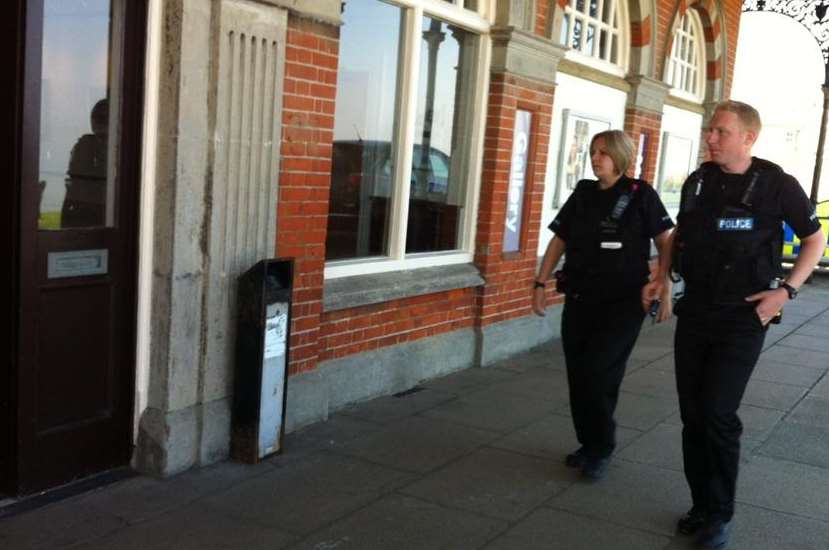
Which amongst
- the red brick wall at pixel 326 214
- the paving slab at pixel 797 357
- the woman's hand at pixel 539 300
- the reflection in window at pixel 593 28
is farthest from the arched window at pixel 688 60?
the woman's hand at pixel 539 300

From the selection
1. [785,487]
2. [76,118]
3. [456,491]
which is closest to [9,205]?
[76,118]

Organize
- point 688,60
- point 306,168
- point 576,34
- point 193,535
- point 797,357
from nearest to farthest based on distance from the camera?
point 193,535 < point 306,168 < point 576,34 < point 797,357 < point 688,60

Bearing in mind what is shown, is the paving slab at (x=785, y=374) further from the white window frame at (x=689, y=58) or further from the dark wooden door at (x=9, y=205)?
the dark wooden door at (x=9, y=205)

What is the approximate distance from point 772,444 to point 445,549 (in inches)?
113

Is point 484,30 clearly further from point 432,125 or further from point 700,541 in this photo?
point 700,541

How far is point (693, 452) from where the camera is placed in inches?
168

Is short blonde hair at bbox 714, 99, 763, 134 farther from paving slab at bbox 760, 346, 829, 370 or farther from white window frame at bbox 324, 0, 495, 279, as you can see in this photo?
paving slab at bbox 760, 346, 829, 370

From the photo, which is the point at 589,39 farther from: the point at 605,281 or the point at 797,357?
the point at 605,281

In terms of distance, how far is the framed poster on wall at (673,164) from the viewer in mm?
11523

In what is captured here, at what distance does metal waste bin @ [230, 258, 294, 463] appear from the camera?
4.76 metres

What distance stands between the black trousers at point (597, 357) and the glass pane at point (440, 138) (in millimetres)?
2233

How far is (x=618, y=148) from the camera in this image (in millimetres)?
4785

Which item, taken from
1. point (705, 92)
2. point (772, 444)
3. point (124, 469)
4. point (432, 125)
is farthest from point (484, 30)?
point (705, 92)

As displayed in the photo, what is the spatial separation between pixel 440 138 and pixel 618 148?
2.62 metres
